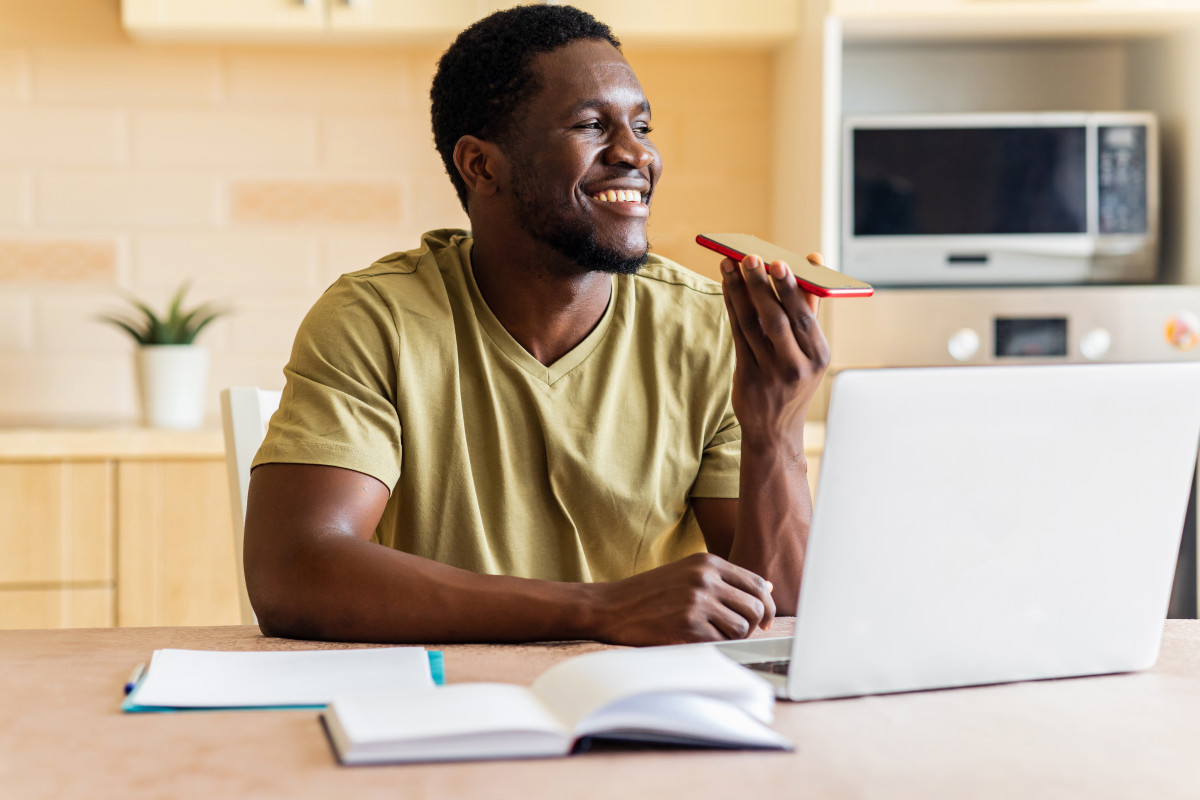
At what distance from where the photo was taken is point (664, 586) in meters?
0.92

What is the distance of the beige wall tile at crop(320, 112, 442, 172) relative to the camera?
2.57 m

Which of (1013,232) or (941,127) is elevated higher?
(941,127)

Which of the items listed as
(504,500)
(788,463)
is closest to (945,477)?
(788,463)

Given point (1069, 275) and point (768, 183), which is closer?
point (1069, 275)

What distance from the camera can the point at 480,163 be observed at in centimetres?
142

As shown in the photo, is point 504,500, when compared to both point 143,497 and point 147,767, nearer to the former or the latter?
point 147,767

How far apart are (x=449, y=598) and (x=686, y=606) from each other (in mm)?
195

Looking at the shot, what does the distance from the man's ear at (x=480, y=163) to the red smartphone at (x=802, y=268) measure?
328 millimetres

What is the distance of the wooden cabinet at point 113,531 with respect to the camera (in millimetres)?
2084

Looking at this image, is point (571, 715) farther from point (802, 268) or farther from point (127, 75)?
point (127, 75)

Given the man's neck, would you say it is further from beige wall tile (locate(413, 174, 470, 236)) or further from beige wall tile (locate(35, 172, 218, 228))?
beige wall tile (locate(35, 172, 218, 228))

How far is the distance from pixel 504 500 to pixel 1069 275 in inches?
56.7

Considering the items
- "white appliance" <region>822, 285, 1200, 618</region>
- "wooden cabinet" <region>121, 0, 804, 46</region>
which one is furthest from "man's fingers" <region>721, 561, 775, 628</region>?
"wooden cabinet" <region>121, 0, 804, 46</region>

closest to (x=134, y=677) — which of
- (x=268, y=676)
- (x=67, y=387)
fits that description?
(x=268, y=676)
